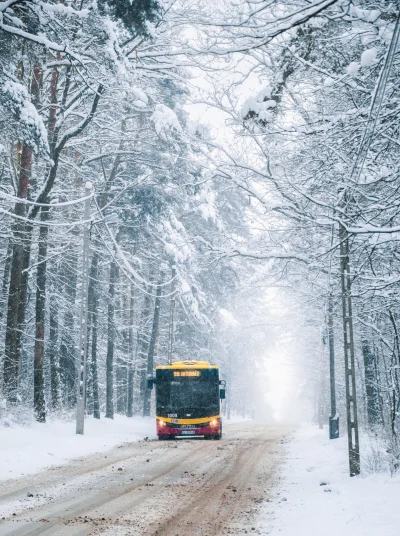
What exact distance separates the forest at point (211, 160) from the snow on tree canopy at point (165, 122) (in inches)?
1.8

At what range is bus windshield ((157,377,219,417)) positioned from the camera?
66.4ft

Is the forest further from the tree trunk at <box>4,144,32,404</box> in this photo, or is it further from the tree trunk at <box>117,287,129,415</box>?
the tree trunk at <box>117,287,129,415</box>

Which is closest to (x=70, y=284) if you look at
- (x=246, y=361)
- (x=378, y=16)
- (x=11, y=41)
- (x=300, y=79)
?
(x=11, y=41)

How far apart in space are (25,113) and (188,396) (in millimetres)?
12318

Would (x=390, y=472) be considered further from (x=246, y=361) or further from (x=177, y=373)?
(x=246, y=361)

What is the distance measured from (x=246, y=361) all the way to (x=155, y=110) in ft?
187

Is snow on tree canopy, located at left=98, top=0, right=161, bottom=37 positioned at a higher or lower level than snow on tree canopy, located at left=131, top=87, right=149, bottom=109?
lower

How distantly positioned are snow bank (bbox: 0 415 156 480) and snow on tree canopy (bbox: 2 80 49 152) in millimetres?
7374

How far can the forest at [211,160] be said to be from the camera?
24.7 feet

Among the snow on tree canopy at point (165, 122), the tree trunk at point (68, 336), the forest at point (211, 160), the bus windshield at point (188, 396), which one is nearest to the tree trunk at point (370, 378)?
the forest at point (211, 160)

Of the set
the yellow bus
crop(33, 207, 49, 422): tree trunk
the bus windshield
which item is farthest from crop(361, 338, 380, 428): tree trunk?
crop(33, 207, 49, 422): tree trunk

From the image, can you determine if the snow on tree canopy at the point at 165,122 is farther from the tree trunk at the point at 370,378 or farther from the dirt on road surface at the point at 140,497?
the tree trunk at the point at 370,378

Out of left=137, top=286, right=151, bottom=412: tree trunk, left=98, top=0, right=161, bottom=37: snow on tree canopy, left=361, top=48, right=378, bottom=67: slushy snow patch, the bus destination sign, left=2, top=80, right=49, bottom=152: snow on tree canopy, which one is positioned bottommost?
the bus destination sign

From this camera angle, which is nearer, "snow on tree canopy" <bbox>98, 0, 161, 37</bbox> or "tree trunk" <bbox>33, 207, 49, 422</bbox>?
"snow on tree canopy" <bbox>98, 0, 161, 37</bbox>
